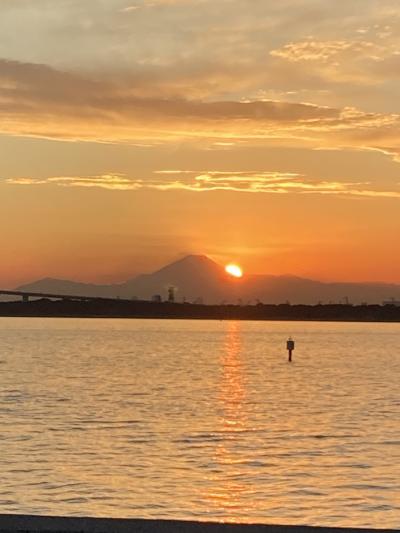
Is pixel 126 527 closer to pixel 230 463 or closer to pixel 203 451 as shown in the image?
pixel 230 463

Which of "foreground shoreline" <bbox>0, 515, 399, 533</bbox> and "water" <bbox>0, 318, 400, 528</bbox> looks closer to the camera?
"foreground shoreline" <bbox>0, 515, 399, 533</bbox>

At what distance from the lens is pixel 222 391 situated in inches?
2896

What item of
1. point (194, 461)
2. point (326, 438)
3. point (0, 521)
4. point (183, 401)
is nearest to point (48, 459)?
point (194, 461)

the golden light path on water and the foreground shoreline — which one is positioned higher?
the foreground shoreline

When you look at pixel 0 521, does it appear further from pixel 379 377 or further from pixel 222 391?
pixel 379 377

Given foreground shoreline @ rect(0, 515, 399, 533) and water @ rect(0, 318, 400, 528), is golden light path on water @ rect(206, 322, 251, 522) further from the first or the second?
foreground shoreline @ rect(0, 515, 399, 533)

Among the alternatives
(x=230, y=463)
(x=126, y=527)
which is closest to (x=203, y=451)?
(x=230, y=463)

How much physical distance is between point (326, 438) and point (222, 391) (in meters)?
31.6

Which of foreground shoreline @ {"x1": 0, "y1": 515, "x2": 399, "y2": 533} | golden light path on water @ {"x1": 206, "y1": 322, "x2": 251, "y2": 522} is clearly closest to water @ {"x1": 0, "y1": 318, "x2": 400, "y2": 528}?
golden light path on water @ {"x1": 206, "y1": 322, "x2": 251, "y2": 522}

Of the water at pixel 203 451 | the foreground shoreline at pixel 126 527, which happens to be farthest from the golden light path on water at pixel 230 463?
the foreground shoreline at pixel 126 527

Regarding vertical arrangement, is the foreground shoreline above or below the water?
above

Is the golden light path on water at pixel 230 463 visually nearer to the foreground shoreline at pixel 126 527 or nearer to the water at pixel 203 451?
the water at pixel 203 451

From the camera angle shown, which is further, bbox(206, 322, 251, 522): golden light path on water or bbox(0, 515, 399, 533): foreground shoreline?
bbox(206, 322, 251, 522): golden light path on water

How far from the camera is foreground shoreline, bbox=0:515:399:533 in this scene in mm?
9508
